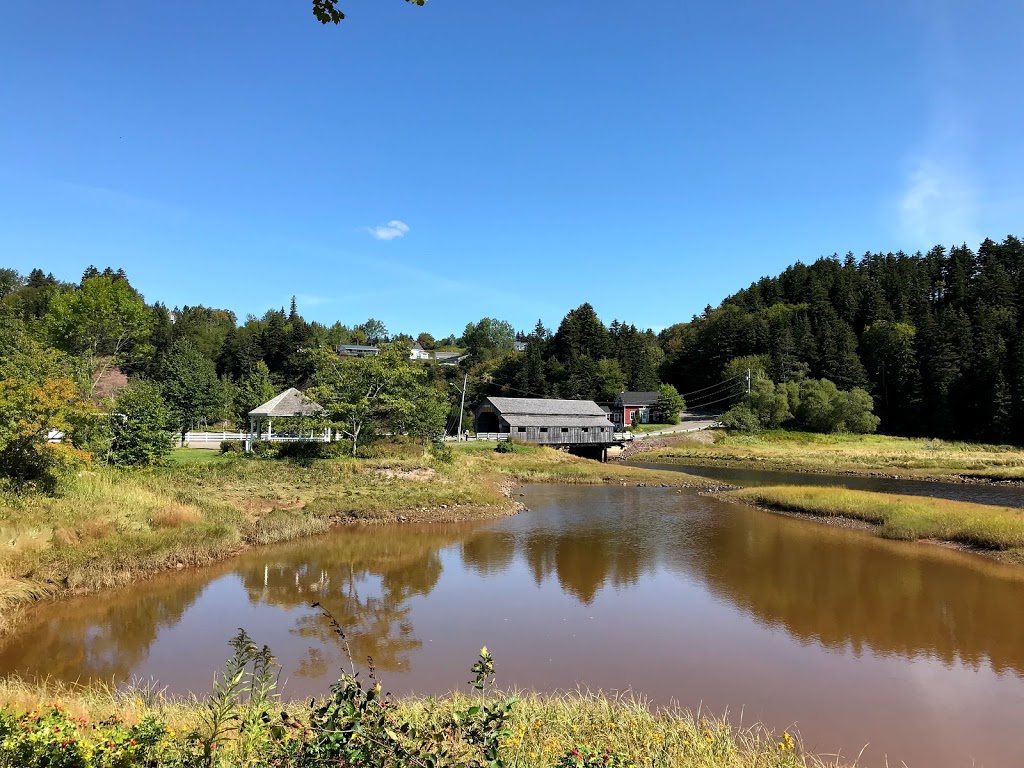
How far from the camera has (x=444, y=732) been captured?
428 cm

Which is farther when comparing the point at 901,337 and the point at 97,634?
the point at 901,337

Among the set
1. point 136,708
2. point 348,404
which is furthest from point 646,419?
point 136,708

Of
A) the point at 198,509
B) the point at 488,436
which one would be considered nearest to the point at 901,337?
the point at 488,436

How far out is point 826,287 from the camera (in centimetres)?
9362

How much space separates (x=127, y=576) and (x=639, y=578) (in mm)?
14329

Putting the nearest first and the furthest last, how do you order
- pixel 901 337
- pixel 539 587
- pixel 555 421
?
pixel 539 587
pixel 555 421
pixel 901 337

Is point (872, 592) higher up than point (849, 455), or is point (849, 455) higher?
point (849, 455)

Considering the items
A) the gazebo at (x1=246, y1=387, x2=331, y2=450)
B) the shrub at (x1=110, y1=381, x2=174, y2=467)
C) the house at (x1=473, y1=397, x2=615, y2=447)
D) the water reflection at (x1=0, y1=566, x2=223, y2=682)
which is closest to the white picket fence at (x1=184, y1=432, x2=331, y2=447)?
the gazebo at (x1=246, y1=387, x2=331, y2=450)

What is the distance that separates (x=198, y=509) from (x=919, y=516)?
27.9m

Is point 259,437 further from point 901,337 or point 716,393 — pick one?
point 901,337

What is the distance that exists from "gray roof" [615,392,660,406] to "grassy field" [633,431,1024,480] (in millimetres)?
12890

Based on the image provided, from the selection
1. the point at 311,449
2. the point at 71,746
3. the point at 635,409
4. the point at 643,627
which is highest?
the point at 635,409

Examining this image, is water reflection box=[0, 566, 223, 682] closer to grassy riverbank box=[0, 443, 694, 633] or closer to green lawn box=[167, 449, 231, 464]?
grassy riverbank box=[0, 443, 694, 633]

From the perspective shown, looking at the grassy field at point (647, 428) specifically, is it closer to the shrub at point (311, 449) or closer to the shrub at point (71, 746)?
the shrub at point (311, 449)
